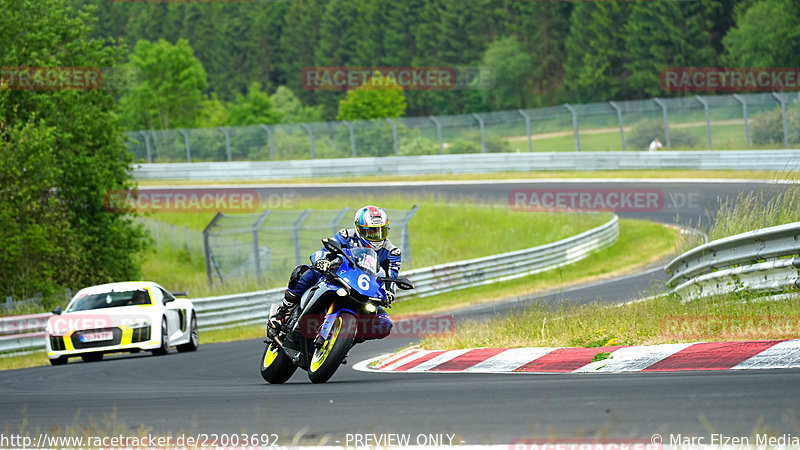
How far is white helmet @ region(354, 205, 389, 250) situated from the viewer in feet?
33.8

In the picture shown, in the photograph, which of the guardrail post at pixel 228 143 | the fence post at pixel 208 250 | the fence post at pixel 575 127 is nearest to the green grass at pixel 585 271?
the fence post at pixel 208 250

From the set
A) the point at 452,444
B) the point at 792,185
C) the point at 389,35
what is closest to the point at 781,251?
the point at 792,185

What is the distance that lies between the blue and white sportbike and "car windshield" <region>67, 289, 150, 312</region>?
25.7ft

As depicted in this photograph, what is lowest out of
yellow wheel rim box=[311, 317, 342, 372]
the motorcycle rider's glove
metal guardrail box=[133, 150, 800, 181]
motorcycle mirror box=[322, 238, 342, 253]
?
metal guardrail box=[133, 150, 800, 181]

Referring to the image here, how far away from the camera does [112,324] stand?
1694 centimetres

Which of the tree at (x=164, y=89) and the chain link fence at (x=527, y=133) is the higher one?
the tree at (x=164, y=89)

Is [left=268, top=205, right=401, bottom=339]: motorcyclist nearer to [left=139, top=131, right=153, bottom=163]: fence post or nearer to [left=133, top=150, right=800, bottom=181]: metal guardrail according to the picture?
[left=133, top=150, right=800, bottom=181]: metal guardrail

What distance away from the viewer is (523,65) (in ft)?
334

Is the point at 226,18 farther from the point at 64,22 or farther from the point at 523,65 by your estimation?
the point at 64,22

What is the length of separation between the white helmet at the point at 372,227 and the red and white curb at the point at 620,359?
153cm

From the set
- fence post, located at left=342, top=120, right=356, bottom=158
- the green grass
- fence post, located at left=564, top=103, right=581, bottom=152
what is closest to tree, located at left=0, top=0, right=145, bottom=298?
the green grass

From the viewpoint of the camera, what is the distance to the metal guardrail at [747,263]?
36.5ft

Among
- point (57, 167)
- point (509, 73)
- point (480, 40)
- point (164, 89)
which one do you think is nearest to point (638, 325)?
point (57, 167)

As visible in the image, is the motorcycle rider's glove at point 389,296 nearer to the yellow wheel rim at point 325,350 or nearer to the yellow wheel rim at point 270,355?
the yellow wheel rim at point 325,350
